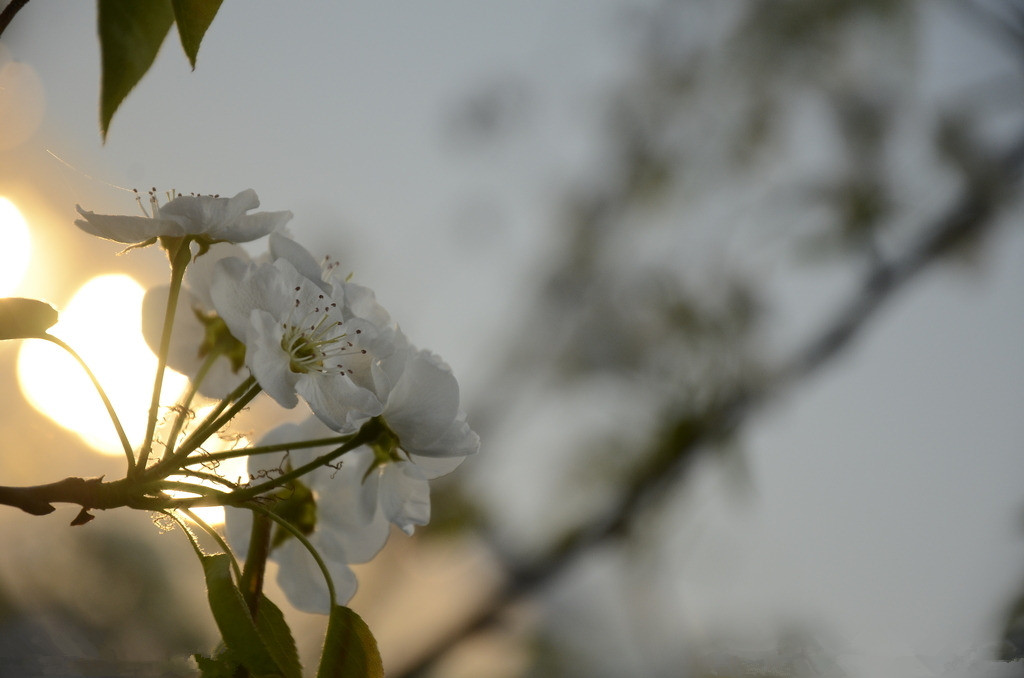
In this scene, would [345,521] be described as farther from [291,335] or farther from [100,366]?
[100,366]

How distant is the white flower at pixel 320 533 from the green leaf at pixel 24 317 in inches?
3.4

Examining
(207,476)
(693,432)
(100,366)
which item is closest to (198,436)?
(207,476)

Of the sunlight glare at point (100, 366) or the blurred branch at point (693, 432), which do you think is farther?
the blurred branch at point (693, 432)

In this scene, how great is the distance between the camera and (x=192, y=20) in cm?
14

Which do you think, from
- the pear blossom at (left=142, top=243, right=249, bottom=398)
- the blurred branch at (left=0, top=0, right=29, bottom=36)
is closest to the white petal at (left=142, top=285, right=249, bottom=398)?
the pear blossom at (left=142, top=243, right=249, bottom=398)

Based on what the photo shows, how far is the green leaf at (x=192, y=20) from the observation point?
5.2 inches

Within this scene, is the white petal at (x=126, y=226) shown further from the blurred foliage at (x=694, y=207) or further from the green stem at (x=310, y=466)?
the blurred foliage at (x=694, y=207)

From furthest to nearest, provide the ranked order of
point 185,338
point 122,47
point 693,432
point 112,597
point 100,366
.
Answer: point 693,432
point 112,597
point 100,366
point 185,338
point 122,47

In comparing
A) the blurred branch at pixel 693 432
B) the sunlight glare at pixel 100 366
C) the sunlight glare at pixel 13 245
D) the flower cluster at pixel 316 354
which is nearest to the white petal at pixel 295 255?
the flower cluster at pixel 316 354

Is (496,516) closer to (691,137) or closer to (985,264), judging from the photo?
(691,137)

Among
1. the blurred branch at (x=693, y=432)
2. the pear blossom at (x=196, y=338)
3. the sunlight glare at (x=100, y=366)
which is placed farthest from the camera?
the blurred branch at (x=693, y=432)

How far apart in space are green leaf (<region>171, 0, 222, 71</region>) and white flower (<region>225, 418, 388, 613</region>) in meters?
0.12

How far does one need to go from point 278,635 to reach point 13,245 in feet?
1.08

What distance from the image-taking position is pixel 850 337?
0.73 m
